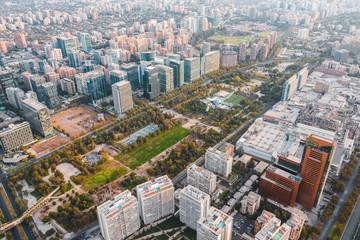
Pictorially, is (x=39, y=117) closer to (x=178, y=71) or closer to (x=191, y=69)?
(x=178, y=71)

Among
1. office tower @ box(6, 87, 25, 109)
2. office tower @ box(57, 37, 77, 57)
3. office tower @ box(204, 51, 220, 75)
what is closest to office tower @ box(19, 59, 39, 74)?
office tower @ box(6, 87, 25, 109)

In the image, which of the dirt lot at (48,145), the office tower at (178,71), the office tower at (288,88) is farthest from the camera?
the office tower at (178,71)

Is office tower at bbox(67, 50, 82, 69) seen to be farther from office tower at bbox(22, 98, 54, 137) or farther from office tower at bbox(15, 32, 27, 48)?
office tower at bbox(15, 32, 27, 48)

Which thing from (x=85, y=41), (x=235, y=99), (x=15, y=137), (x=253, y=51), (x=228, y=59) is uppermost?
(x=85, y=41)

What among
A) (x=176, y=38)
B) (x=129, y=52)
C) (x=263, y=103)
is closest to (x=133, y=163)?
(x=263, y=103)

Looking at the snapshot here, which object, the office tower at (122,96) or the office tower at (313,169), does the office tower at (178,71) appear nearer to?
the office tower at (122,96)

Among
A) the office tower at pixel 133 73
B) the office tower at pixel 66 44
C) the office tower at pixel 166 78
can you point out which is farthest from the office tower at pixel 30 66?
the office tower at pixel 166 78

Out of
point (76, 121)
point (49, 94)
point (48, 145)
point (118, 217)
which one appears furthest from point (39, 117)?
point (118, 217)
